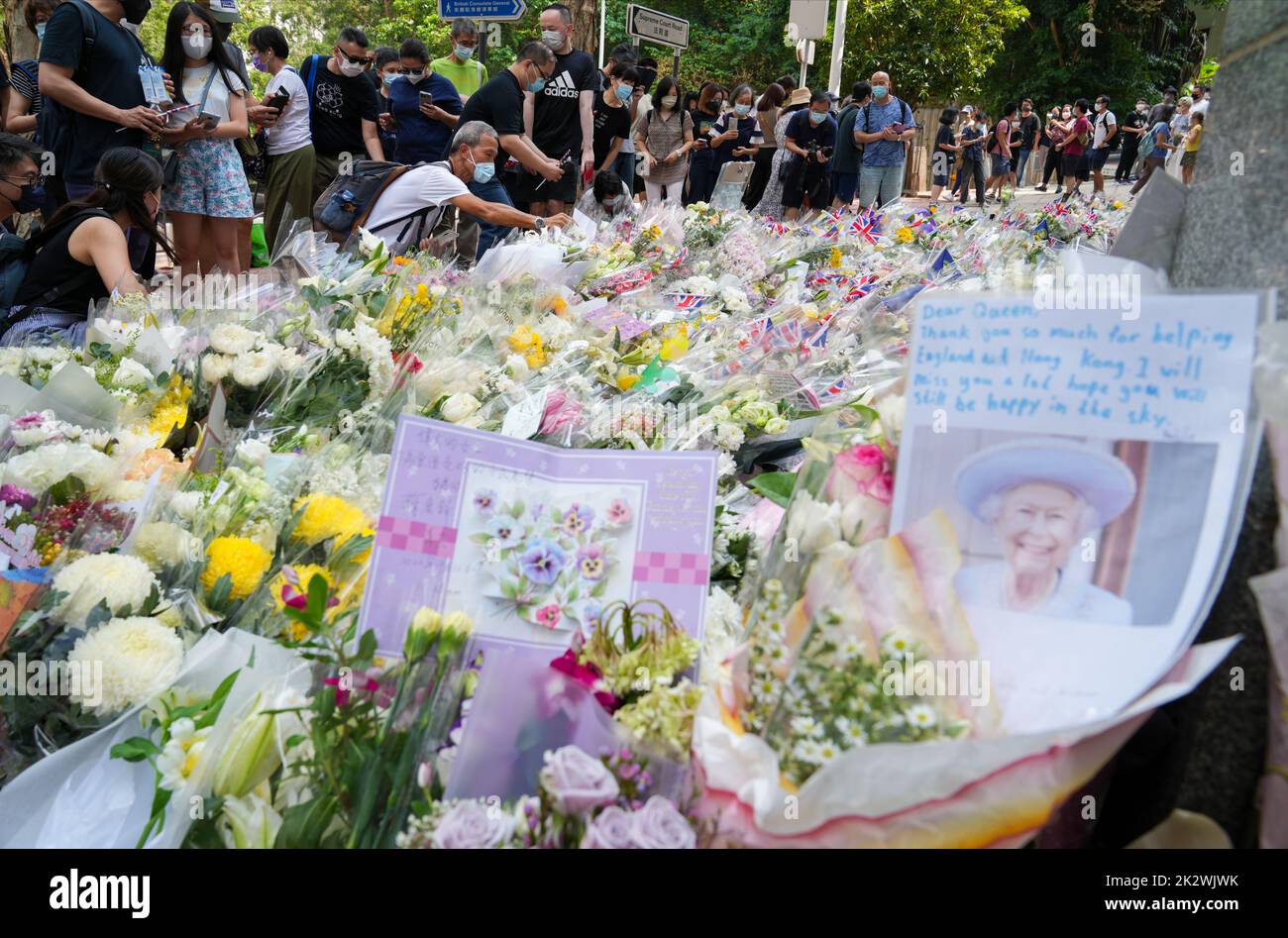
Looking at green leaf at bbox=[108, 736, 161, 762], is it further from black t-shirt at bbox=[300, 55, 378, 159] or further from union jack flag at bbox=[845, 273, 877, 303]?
black t-shirt at bbox=[300, 55, 378, 159]

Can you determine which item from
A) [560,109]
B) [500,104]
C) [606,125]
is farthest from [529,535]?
[606,125]

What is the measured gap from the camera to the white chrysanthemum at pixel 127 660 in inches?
53.7

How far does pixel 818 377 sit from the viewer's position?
2791mm

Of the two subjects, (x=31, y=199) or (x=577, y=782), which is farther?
(x=31, y=199)

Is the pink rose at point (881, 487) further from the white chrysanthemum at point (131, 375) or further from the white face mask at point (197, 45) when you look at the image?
the white face mask at point (197, 45)

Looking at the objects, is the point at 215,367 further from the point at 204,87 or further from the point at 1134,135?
the point at 1134,135

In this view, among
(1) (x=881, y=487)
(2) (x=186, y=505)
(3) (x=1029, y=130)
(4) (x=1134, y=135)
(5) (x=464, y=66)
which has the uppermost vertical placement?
(3) (x=1029, y=130)

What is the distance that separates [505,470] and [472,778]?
45cm

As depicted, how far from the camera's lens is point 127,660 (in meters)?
1.38

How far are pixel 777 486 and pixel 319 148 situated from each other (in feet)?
16.7

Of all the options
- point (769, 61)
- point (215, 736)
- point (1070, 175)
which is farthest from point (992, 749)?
point (769, 61)

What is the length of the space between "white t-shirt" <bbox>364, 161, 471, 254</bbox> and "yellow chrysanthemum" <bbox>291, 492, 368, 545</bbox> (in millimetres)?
3083

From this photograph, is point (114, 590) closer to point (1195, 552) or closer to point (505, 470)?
point (505, 470)

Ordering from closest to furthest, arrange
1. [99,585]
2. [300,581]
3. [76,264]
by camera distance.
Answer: [99,585] → [300,581] → [76,264]
